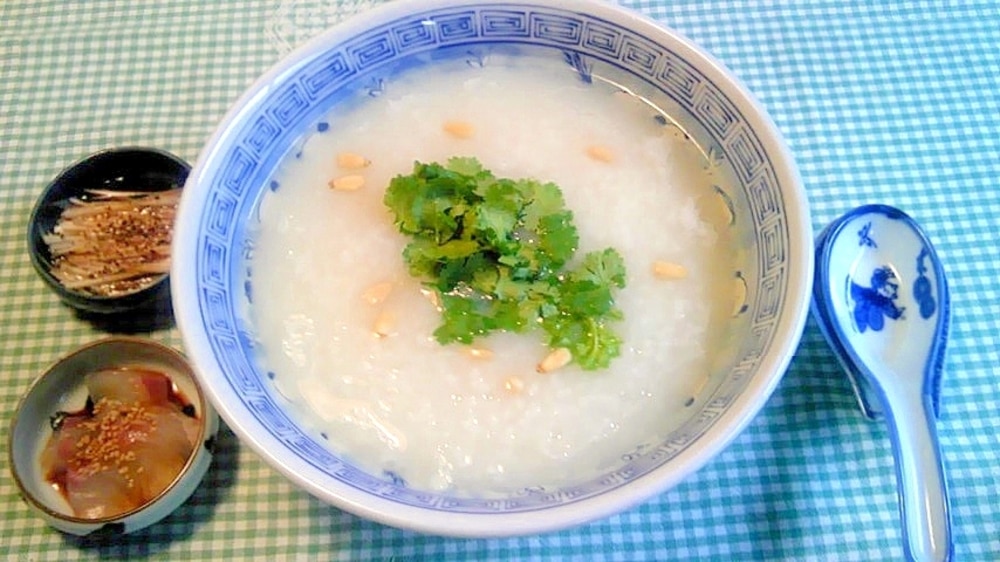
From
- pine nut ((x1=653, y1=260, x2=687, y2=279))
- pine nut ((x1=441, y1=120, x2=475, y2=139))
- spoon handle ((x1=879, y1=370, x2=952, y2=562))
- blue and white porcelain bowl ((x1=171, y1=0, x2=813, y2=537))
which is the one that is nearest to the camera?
blue and white porcelain bowl ((x1=171, y1=0, x2=813, y2=537))

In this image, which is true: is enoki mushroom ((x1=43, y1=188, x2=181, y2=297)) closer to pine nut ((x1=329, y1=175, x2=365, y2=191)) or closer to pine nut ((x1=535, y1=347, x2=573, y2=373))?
pine nut ((x1=329, y1=175, x2=365, y2=191))

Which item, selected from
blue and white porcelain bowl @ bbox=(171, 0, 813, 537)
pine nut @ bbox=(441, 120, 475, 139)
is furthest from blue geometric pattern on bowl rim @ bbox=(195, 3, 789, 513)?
pine nut @ bbox=(441, 120, 475, 139)

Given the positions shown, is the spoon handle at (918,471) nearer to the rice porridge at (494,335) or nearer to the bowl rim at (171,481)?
the rice porridge at (494,335)

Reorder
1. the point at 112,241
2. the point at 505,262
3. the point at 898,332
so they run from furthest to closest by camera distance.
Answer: the point at 112,241 < the point at 898,332 < the point at 505,262

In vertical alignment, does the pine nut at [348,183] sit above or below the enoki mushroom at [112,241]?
above

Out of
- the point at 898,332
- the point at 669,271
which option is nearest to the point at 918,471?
the point at 898,332

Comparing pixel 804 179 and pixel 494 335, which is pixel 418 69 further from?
pixel 804 179

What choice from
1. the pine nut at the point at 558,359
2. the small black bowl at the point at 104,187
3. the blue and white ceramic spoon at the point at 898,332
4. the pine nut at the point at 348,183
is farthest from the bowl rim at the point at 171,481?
the blue and white ceramic spoon at the point at 898,332
